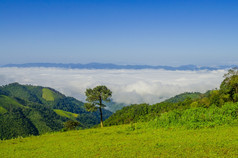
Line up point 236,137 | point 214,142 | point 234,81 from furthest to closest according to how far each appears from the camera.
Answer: point 234,81, point 236,137, point 214,142

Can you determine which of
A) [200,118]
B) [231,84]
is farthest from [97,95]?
[231,84]

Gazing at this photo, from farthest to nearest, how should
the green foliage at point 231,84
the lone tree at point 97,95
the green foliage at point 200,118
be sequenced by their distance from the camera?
1. the green foliage at point 231,84
2. the lone tree at point 97,95
3. the green foliage at point 200,118

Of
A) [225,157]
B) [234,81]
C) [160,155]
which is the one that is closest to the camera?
[225,157]

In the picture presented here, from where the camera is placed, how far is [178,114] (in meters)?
32.3

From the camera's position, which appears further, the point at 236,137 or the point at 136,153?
the point at 236,137

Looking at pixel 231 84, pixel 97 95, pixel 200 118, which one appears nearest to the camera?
pixel 200 118

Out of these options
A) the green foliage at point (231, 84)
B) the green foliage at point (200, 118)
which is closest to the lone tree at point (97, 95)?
the green foliage at point (200, 118)

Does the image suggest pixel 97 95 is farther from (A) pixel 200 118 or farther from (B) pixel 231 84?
(B) pixel 231 84

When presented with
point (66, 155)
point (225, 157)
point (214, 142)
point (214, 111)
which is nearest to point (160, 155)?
→ point (225, 157)

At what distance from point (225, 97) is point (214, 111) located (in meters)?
42.4

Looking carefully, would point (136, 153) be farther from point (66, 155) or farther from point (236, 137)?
point (236, 137)

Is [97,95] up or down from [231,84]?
down

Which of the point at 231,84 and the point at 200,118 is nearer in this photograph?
the point at 200,118

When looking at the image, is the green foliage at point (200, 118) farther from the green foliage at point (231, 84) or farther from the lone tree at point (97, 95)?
the green foliage at point (231, 84)
